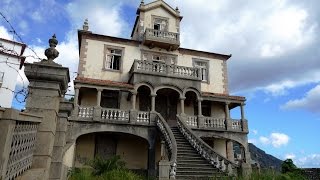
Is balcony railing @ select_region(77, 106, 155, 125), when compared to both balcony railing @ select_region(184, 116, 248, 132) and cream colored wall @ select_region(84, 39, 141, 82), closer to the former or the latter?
balcony railing @ select_region(184, 116, 248, 132)

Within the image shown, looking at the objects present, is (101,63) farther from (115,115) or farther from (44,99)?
(44,99)

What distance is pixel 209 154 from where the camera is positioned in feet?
44.5

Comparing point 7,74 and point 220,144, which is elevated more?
point 7,74

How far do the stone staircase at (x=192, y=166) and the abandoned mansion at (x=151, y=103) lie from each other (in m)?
0.05

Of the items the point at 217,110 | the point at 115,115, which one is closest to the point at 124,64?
the point at 115,115

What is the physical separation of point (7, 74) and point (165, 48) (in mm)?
20396

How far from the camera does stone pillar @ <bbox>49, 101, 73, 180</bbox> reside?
18.3 ft

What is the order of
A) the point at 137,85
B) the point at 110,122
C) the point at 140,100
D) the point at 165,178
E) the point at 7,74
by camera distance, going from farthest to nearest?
1. the point at 7,74
2. the point at 140,100
3. the point at 137,85
4. the point at 110,122
5. the point at 165,178

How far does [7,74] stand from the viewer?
103 feet

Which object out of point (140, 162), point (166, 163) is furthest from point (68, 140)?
point (166, 163)

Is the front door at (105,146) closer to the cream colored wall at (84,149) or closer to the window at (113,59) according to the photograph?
the cream colored wall at (84,149)

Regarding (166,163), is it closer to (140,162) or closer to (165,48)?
(140,162)

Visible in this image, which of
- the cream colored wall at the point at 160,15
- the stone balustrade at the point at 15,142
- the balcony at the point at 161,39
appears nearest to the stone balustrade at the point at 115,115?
the balcony at the point at 161,39

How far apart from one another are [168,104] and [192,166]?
7892 mm
